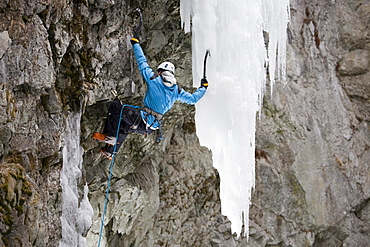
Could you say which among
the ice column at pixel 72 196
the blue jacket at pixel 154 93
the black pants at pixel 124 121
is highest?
Answer: the blue jacket at pixel 154 93

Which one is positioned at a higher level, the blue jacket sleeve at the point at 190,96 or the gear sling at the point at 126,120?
the blue jacket sleeve at the point at 190,96

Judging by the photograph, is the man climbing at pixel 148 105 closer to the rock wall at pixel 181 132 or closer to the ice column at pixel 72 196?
the rock wall at pixel 181 132

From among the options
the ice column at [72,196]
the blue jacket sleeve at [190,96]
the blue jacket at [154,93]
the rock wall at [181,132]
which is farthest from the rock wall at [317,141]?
the ice column at [72,196]

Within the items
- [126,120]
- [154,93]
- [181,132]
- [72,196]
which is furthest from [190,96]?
[181,132]

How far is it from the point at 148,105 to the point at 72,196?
159 cm

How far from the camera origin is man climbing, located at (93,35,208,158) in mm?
5715

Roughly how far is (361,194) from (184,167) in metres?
4.58

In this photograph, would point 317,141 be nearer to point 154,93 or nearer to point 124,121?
point 154,93

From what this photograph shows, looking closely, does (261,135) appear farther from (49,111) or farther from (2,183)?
(2,183)

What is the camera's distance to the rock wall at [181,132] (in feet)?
14.6

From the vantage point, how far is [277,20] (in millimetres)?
7922

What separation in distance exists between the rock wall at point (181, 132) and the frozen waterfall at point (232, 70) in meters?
0.53

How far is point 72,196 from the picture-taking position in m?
5.19

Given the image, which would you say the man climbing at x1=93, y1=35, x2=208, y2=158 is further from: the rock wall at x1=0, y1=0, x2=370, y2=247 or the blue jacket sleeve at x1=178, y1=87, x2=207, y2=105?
the rock wall at x1=0, y1=0, x2=370, y2=247
